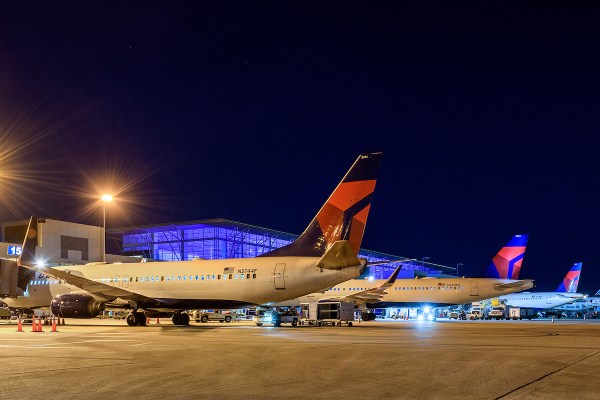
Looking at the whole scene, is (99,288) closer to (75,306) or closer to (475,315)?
(75,306)

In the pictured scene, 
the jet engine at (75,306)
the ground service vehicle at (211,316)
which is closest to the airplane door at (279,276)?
the jet engine at (75,306)

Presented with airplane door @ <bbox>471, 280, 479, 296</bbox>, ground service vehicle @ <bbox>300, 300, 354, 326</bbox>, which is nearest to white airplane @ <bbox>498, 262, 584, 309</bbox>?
airplane door @ <bbox>471, 280, 479, 296</bbox>

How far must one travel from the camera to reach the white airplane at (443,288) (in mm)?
59219

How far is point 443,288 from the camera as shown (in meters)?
61.6

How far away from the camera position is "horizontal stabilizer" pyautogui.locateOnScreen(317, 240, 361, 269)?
103 feet

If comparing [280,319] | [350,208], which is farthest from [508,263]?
[350,208]

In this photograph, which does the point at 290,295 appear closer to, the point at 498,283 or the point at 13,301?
the point at 13,301

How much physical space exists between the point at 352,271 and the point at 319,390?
69.6 ft

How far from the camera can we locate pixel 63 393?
10.8 metres

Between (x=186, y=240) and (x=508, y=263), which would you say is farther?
(x=186, y=240)

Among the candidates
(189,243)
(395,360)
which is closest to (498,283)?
(395,360)

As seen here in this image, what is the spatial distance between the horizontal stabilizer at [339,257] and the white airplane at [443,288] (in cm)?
2517

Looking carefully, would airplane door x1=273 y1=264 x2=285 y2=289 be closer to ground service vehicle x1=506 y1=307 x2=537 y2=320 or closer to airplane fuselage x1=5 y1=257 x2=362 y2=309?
airplane fuselage x1=5 y1=257 x2=362 y2=309

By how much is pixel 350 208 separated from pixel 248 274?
23.4 ft
